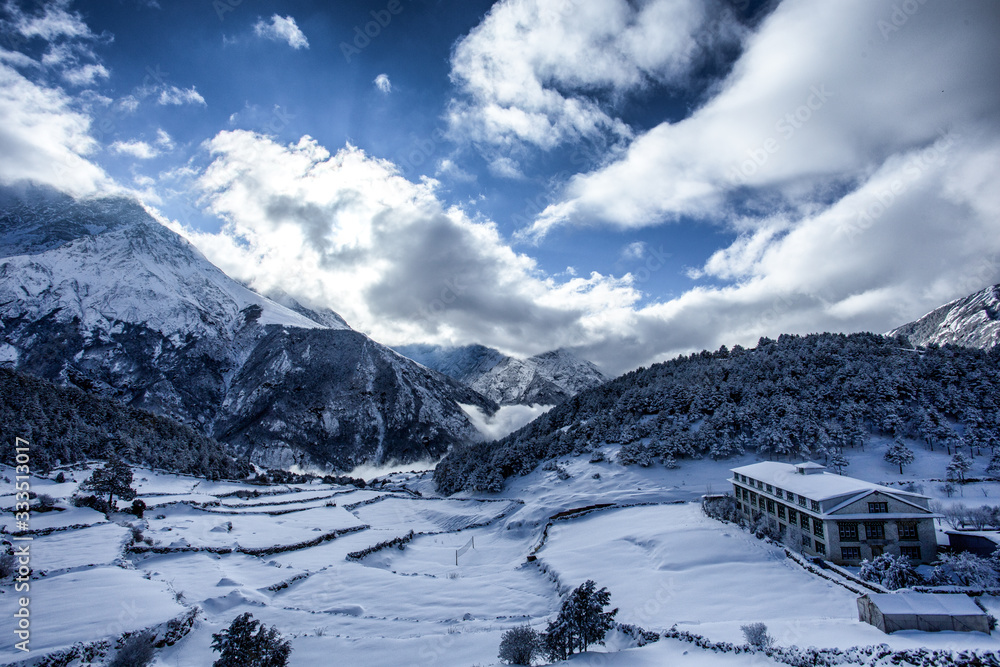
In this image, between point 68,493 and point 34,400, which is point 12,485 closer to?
point 68,493

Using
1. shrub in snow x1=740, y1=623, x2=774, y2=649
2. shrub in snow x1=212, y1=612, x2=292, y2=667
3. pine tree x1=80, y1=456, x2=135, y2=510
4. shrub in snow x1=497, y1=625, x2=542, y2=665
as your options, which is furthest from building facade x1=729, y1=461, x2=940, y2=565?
pine tree x1=80, y1=456, x2=135, y2=510

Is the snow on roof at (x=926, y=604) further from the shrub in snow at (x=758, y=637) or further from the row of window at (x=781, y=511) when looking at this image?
the row of window at (x=781, y=511)

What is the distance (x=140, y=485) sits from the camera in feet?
195

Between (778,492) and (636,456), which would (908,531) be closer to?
(778,492)

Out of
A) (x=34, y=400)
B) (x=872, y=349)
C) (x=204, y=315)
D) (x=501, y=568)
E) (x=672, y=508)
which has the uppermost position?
(x=204, y=315)

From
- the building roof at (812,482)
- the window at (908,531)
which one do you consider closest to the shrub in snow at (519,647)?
the building roof at (812,482)

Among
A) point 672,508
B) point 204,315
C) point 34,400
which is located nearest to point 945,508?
point 672,508

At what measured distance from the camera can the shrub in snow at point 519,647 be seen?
56.0ft

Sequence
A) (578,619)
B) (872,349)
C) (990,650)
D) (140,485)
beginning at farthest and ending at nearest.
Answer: (872,349) < (140,485) < (578,619) < (990,650)

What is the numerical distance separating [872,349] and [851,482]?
6912 cm

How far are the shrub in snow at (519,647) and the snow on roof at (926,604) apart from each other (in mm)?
13991

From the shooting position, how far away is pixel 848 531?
1155 inches

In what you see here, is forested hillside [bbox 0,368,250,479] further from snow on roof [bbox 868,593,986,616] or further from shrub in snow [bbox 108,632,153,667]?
snow on roof [bbox 868,593,986,616]

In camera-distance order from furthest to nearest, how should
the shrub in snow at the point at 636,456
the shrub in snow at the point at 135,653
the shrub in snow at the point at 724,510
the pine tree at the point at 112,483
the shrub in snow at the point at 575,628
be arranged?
the shrub in snow at the point at 636,456, the pine tree at the point at 112,483, the shrub in snow at the point at 724,510, the shrub in snow at the point at 575,628, the shrub in snow at the point at 135,653
